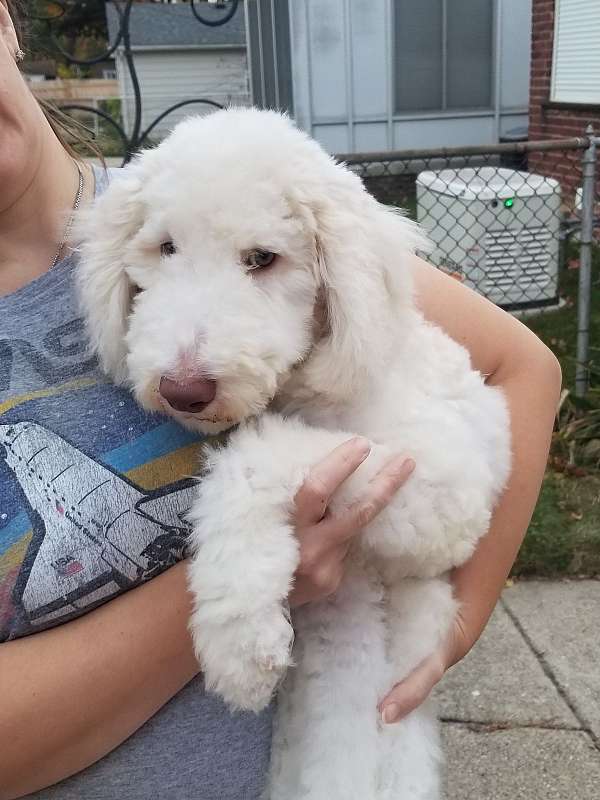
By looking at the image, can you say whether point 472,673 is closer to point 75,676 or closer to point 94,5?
point 75,676

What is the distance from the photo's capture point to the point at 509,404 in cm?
172

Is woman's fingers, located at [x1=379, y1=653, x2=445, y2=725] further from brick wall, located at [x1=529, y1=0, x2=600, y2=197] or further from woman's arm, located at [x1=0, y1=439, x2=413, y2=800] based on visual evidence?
brick wall, located at [x1=529, y1=0, x2=600, y2=197]

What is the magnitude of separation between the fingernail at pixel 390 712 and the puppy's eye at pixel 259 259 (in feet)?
2.60

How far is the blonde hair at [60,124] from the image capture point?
1727 mm

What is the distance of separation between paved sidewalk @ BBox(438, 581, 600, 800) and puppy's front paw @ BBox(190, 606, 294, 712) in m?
1.83

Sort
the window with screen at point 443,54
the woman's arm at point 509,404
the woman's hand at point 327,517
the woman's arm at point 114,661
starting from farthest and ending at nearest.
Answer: the window with screen at point 443,54
the woman's arm at point 509,404
the woman's hand at point 327,517
the woman's arm at point 114,661

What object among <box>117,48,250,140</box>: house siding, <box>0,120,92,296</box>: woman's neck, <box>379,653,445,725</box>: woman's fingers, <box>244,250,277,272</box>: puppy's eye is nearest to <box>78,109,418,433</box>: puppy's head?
<box>244,250,277,272</box>: puppy's eye

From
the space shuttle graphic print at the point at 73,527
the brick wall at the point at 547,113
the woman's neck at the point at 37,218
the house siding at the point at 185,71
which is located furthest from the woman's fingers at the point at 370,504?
the house siding at the point at 185,71

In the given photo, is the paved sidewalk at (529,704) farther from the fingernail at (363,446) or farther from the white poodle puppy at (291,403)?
the fingernail at (363,446)

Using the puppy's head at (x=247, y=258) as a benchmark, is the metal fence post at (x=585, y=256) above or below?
below

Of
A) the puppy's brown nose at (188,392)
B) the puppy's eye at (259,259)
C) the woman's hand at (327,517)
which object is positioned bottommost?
the woman's hand at (327,517)

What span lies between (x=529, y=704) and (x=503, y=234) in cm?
371

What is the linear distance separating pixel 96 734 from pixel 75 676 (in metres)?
0.12

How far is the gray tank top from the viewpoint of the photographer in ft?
3.84
